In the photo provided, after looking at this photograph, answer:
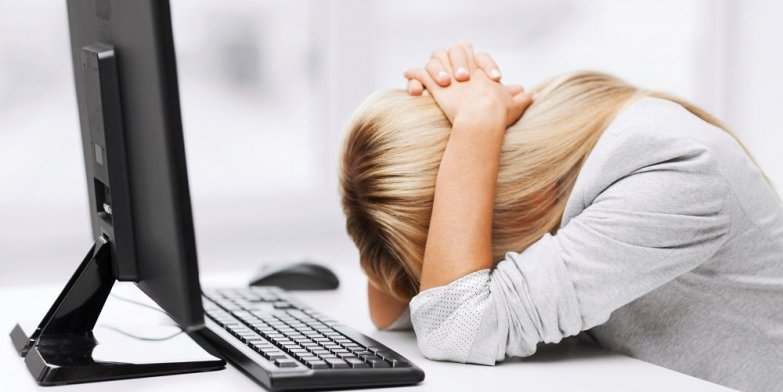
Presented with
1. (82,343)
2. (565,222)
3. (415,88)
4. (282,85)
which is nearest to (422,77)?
(415,88)

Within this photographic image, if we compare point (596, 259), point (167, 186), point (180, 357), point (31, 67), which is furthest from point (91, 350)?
point (31, 67)

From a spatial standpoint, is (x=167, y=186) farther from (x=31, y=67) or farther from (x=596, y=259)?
(x=31, y=67)

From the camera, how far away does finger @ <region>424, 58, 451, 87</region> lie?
1143mm

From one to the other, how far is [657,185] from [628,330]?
0.64 feet

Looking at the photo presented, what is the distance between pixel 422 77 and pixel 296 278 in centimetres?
44

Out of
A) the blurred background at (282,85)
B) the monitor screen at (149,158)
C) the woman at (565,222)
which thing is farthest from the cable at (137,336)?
the blurred background at (282,85)

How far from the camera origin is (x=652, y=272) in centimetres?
101

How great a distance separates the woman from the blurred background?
4.55 feet

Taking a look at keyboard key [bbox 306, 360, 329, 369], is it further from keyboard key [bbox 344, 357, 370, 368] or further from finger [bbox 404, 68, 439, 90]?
finger [bbox 404, 68, 439, 90]

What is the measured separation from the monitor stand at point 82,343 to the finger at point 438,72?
0.40m

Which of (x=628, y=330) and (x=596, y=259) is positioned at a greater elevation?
(x=596, y=259)

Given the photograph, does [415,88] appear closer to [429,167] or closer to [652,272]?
[429,167]

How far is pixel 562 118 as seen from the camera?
1.13 metres

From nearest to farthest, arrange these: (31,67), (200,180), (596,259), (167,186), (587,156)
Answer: (167,186), (596,259), (587,156), (31,67), (200,180)
